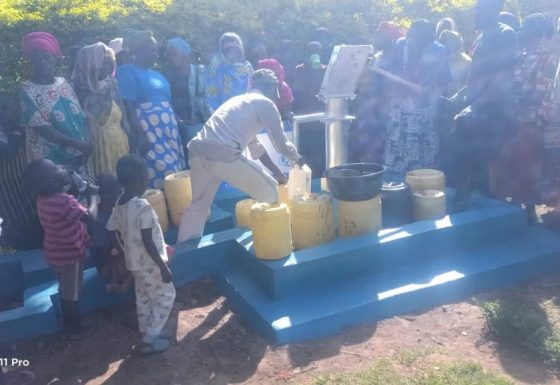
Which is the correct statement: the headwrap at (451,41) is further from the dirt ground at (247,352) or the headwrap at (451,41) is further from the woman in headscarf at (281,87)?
the dirt ground at (247,352)

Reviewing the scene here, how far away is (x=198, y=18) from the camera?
7477mm

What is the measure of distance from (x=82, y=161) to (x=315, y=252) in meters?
2.27

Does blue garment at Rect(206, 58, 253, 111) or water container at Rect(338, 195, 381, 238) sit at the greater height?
blue garment at Rect(206, 58, 253, 111)

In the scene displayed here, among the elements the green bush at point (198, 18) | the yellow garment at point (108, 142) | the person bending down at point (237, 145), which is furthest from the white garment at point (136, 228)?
the green bush at point (198, 18)

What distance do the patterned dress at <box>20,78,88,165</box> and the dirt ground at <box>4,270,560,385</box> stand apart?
147 cm

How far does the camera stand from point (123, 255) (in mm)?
4035

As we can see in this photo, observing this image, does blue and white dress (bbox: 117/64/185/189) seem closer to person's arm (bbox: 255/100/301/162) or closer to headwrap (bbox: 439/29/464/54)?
person's arm (bbox: 255/100/301/162)

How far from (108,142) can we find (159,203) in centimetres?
76

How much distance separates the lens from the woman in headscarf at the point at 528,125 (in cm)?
548

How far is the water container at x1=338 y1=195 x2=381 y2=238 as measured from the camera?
4.66 meters

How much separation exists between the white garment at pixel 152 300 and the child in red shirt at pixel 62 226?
0.50 m

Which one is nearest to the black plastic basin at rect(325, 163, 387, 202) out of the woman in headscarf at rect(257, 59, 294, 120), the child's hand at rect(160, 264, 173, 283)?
the child's hand at rect(160, 264, 173, 283)

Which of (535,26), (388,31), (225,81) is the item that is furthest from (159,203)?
(535,26)

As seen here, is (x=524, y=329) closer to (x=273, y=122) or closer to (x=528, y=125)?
(x=273, y=122)
